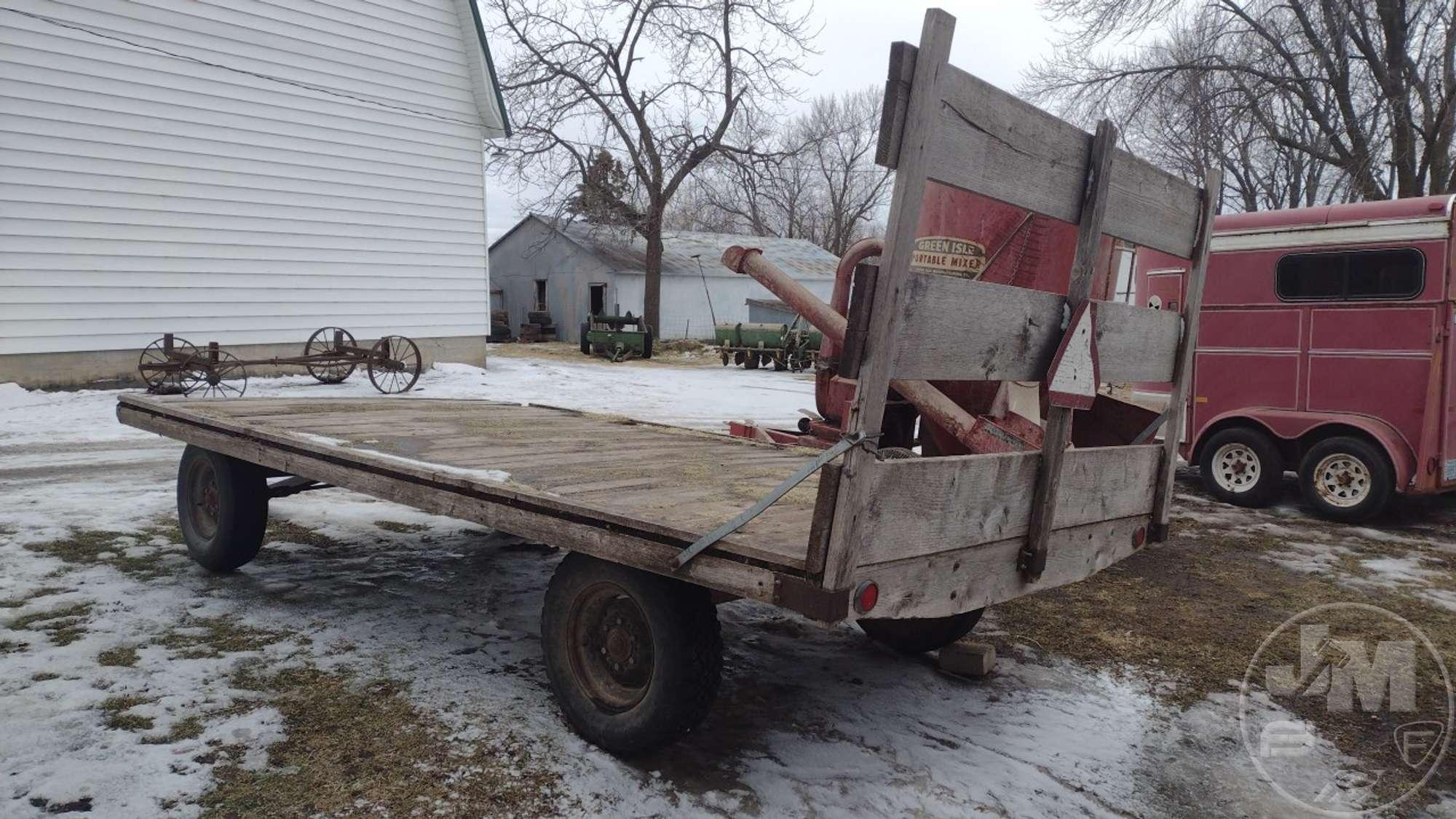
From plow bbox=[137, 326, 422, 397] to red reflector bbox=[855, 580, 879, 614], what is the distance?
437 inches

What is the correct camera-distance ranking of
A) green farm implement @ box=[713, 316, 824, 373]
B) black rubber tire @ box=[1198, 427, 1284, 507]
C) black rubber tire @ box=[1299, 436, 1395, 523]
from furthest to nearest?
1. green farm implement @ box=[713, 316, 824, 373]
2. black rubber tire @ box=[1198, 427, 1284, 507]
3. black rubber tire @ box=[1299, 436, 1395, 523]

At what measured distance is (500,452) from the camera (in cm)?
424

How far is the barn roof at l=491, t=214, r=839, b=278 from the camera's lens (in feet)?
114

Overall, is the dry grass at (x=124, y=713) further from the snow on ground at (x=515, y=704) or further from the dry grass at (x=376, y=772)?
the dry grass at (x=376, y=772)

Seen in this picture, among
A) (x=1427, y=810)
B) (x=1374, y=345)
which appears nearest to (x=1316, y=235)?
(x=1374, y=345)

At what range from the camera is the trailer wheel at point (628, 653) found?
110 inches

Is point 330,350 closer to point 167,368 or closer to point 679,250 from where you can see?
point 167,368

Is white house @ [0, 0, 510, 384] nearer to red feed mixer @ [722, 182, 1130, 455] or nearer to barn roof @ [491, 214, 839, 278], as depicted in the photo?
red feed mixer @ [722, 182, 1130, 455]

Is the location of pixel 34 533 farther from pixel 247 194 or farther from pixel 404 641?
pixel 247 194

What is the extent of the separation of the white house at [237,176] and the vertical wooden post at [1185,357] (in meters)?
13.0

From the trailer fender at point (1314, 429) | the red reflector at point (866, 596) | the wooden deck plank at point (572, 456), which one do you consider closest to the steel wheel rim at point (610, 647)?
the wooden deck plank at point (572, 456)

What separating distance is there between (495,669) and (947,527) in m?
2.05

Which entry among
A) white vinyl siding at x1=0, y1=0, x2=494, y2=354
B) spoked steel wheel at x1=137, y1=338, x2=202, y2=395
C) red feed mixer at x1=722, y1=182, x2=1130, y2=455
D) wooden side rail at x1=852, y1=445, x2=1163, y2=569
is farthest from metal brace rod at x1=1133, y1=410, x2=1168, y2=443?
white vinyl siding at x1=0, y1=0, x2=494, y2=354

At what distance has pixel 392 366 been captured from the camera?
1357cm
